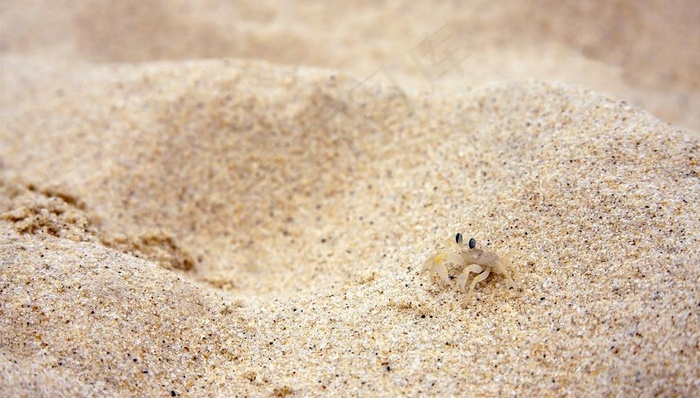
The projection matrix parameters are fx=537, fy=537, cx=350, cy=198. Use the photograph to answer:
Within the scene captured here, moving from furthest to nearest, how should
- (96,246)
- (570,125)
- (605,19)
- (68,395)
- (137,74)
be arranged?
(605,19) < (137,74) < (570,125) < (96,246) < (68,395)

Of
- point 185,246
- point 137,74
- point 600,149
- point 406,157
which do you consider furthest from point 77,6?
point 600,149

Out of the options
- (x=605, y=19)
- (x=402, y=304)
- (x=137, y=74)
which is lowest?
(x=402, y=304)

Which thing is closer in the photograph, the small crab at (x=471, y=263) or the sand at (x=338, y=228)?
the sand at (x=338, y=228)

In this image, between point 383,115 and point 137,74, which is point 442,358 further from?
point 137,74

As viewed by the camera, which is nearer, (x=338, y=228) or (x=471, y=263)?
(x=471, y=263)

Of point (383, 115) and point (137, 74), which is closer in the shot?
point (383, 115)
